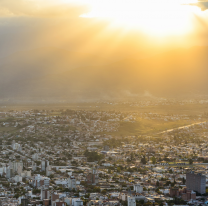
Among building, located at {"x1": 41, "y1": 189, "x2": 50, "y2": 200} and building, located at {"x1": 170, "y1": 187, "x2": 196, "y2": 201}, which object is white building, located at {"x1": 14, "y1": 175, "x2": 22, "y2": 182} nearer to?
building, located at {"x1": 41, "y1": 189, "x2": 50, "y2": 200}

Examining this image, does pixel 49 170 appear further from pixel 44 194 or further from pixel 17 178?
pixel 44 194

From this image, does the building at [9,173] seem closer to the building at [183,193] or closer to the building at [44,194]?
the building at [44,194]

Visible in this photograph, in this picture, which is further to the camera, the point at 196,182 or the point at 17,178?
the point at 17,178

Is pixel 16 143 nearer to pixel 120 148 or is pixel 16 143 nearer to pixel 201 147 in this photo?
pixel 120 148

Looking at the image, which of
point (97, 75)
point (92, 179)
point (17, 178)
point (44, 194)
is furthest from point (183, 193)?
point (97, 75)

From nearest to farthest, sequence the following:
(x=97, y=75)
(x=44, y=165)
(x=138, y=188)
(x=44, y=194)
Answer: (x=44, y=194) < (x=138, y=188) < (x=44, y=165) < (x=97, y=75)

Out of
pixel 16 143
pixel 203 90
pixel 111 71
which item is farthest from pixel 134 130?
pixel 111 71

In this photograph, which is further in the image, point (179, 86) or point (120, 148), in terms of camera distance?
point (179, 86)

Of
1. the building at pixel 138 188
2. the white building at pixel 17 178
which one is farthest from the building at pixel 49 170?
the building at pixel 138 188
